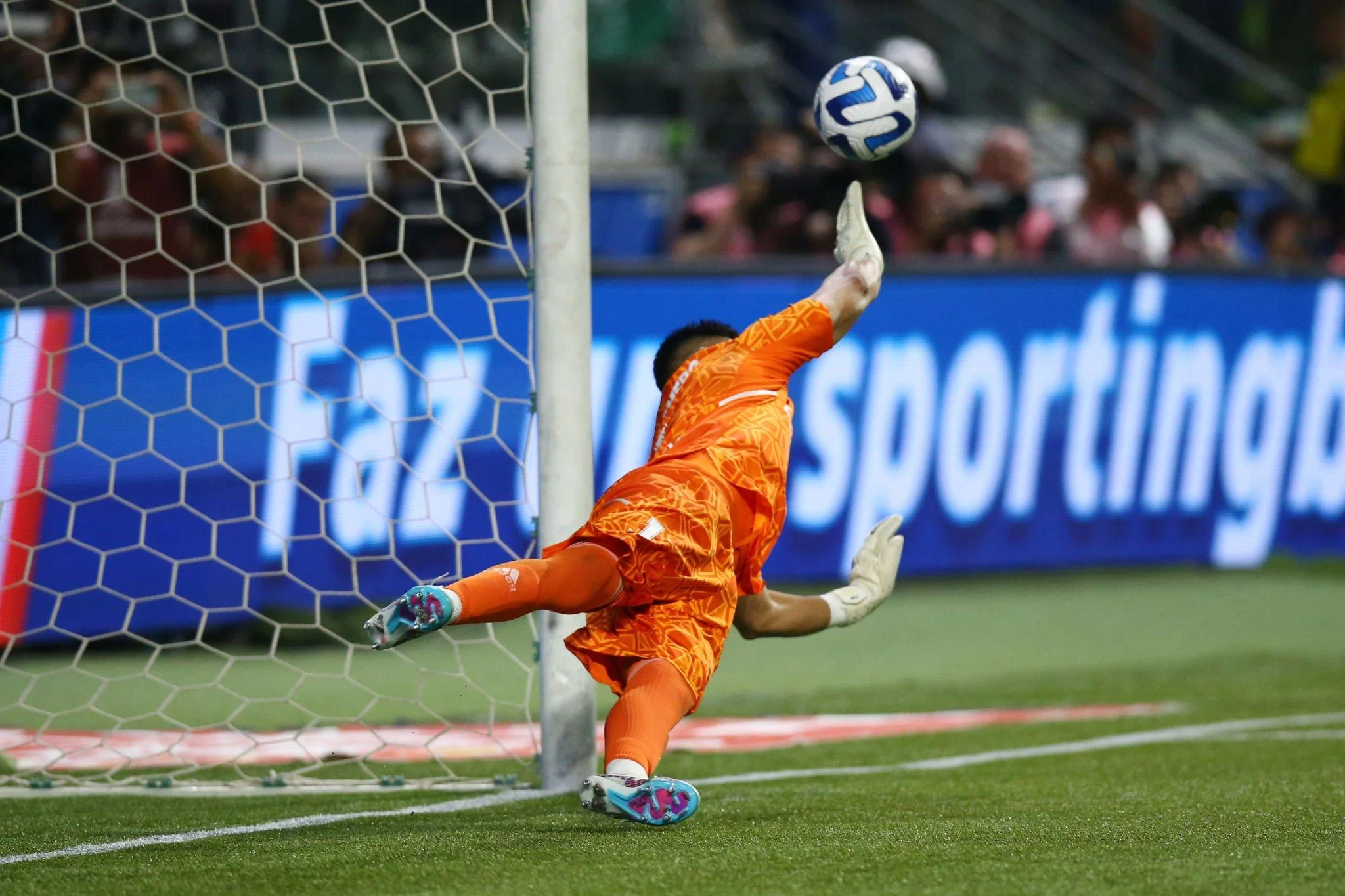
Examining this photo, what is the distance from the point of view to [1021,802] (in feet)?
15.1

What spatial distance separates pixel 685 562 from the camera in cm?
432

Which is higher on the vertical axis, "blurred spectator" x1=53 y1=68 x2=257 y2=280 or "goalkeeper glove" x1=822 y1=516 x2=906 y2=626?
"blurred spectator" x1=53 y1=68 x2=257 y2=280

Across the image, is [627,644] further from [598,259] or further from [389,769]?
[598,259]

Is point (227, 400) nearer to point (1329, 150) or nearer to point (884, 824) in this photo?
point (884, 824)

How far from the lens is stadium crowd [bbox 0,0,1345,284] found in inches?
294

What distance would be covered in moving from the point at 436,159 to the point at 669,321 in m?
1.55

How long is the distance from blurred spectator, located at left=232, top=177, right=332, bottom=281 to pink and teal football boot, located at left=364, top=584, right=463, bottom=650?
4.10 m

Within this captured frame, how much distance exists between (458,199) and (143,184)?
1.62 meters

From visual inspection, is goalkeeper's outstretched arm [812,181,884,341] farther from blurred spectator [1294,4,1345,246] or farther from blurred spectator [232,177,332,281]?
blurred spectator [1294,4,1345,246]

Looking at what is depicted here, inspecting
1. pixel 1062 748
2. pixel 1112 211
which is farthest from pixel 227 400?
pixel 1112 211

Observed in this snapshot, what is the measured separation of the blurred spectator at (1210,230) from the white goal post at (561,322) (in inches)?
297

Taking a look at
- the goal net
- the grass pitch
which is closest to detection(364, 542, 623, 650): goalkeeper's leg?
the grass pitch

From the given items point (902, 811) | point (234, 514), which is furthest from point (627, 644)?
point (234, 514)

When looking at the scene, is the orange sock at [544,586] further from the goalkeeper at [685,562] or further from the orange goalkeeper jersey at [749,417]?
the orange goalkeeper jersey at [749,417]
